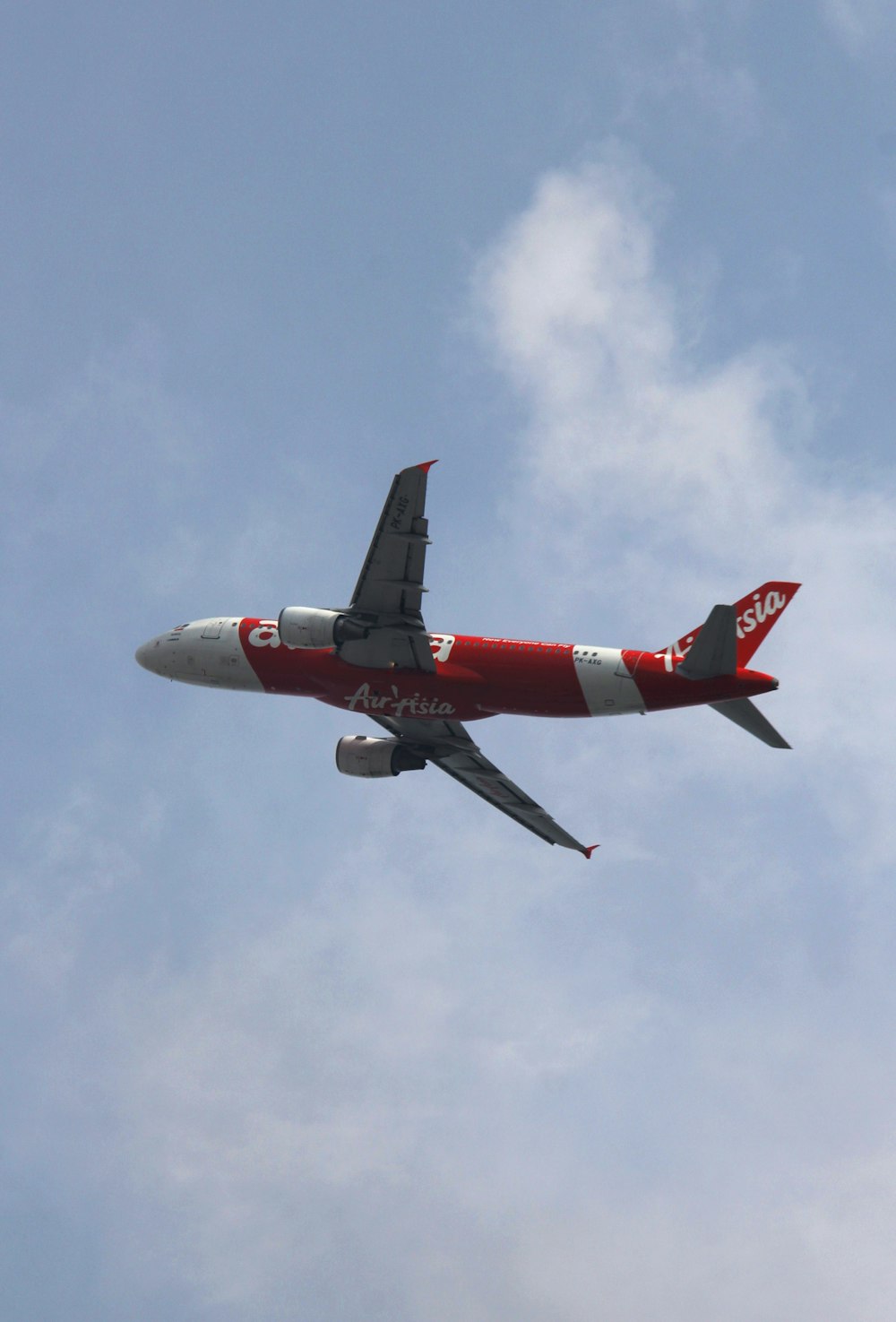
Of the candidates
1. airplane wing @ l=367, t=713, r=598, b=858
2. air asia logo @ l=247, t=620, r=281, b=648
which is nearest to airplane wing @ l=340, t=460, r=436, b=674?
air asia logo @ l=247, t=620, r=281, b=648

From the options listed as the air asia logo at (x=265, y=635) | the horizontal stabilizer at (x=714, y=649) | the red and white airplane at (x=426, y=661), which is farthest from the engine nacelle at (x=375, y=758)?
the horizontal stabilizer at (x=714, y=649)

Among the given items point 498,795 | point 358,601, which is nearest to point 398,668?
point 358,601

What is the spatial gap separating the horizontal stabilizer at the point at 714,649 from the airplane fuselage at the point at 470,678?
0.38 metres

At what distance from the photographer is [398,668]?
4953 centimetres

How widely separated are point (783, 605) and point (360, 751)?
1779cm

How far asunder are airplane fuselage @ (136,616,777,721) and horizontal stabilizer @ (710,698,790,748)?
635 millimetres

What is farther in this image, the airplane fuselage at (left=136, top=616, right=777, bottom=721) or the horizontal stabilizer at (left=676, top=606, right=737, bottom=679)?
the airplane fuselage at (left=136, top=616, right=777, bottom=721)

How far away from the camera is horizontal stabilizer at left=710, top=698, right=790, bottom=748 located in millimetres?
46625

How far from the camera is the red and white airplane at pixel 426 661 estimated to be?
45938 mm

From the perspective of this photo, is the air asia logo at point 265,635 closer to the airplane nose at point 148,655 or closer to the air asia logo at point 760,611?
the airplane nose at point 148,655

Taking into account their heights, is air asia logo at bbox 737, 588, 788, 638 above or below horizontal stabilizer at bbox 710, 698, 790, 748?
above

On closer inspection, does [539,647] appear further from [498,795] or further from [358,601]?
[498,795]

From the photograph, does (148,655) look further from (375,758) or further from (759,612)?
(759,612)

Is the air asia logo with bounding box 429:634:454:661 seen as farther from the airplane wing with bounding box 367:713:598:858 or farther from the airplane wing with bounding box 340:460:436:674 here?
the airplane wing with bounding box 367:713:598:858
